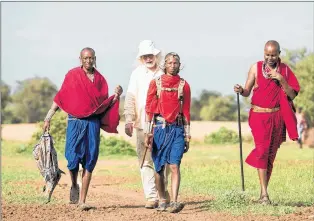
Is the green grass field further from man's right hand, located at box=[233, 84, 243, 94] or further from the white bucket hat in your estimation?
the white bucket hat

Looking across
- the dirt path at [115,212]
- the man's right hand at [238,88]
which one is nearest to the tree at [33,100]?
the dirt path at [115,212]

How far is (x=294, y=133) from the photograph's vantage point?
11281 millimetres

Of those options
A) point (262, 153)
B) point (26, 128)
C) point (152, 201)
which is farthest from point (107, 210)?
point (26, 128)

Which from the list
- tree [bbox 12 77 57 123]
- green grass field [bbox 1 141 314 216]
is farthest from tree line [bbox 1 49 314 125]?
green grass field [bbox 1 141 314 216]

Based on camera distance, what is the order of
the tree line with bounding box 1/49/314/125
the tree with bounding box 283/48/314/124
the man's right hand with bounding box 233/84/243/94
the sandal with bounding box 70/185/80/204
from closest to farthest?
the man's right hand with bounding box 233/84/243/94 → the sandal with bounding box 70/185/80/204 → the tree with bounding box 283/48/314/124 → the tree line with bounding box 1/49/314/125

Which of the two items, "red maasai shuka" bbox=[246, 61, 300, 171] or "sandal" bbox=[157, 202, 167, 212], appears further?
"red maasai shuka" bbox=[246, 61, 300, 171]

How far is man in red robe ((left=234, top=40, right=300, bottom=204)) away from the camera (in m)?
11.2

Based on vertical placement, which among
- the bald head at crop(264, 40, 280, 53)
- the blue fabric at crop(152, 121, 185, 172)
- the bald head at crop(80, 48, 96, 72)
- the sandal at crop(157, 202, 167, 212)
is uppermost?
the bald head at crop(264, 40, 280, 53)

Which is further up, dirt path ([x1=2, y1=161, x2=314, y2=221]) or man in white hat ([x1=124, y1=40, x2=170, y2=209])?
man in white hat ([x1=124, y1=40, x2=170, y2=209])

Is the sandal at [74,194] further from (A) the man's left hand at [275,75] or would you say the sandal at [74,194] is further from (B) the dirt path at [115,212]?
(A) the man's left hand at [275,75]

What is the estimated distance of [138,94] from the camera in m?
11.4

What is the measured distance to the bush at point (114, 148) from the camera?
3083 cm

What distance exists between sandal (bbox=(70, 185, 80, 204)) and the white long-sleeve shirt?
1.23m

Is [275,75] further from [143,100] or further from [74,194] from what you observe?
[74,194]
